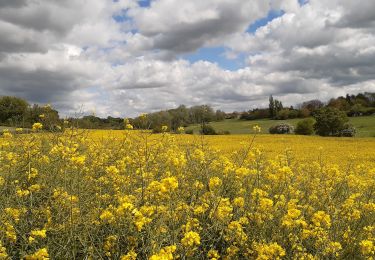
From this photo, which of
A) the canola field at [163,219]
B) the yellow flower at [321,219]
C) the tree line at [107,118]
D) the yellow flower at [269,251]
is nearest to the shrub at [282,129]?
the tree line at [107,118]

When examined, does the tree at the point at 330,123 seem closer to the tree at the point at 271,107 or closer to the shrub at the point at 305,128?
A: the shrub at the point at 305,128

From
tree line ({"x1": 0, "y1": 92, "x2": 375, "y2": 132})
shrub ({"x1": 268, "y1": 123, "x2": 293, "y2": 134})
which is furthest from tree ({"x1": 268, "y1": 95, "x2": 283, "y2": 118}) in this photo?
tree line ({"x1": 0, "y1": 92, "x2": 375, "y2": 132})

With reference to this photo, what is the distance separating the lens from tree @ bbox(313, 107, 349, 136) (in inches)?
1676

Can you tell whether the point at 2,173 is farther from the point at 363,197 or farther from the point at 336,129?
the point at 336,129

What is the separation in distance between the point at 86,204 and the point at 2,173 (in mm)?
1781

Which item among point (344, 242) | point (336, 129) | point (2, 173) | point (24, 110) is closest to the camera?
point (344, 242)

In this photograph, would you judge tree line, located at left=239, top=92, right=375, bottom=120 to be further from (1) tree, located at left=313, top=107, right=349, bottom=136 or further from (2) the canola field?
(2) the canola field

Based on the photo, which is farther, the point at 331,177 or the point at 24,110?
the point at 24,110

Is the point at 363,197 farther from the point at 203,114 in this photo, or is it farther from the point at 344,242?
the point at 203,114

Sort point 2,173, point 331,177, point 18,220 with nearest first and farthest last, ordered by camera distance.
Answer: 1. point 18,220
2. point 2,173
3. point 331,177

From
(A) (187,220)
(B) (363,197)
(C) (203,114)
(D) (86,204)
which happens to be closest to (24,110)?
(C) (203,114)

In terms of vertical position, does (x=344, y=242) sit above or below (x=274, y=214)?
below

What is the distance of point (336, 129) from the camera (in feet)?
140

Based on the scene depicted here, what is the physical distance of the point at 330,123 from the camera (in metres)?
42.6
